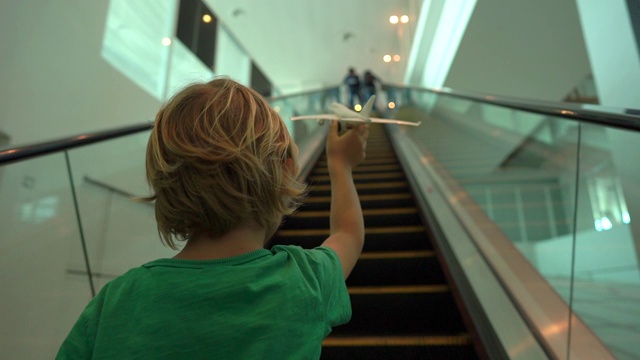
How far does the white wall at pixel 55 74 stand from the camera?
3.27 metres

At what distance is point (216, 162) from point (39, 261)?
2127 mm

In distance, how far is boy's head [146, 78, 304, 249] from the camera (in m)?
0.68

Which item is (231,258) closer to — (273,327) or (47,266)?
(273,327)

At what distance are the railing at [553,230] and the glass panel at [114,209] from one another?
170 cm

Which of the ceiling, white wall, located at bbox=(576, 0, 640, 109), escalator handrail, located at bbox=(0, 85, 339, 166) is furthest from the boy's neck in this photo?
the ceiling

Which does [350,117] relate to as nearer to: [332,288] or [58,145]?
[332,288]

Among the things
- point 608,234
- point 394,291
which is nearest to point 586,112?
point 608,234

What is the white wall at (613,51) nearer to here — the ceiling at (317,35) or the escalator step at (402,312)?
the escalator step at (402,312)

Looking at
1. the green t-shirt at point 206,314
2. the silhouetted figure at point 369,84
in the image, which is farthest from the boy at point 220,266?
the silhouetted figure at point 369,84

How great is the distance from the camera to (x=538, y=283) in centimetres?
192

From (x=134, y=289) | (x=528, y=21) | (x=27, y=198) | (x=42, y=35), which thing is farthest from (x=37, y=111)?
(x=528, y=21)

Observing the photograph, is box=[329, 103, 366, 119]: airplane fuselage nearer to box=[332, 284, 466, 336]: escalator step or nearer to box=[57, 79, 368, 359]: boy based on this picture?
box=[57, 79, 368, 359]: boy

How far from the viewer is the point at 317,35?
36.1 feet

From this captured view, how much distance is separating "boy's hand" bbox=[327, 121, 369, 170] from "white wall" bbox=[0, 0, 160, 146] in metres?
3.21
